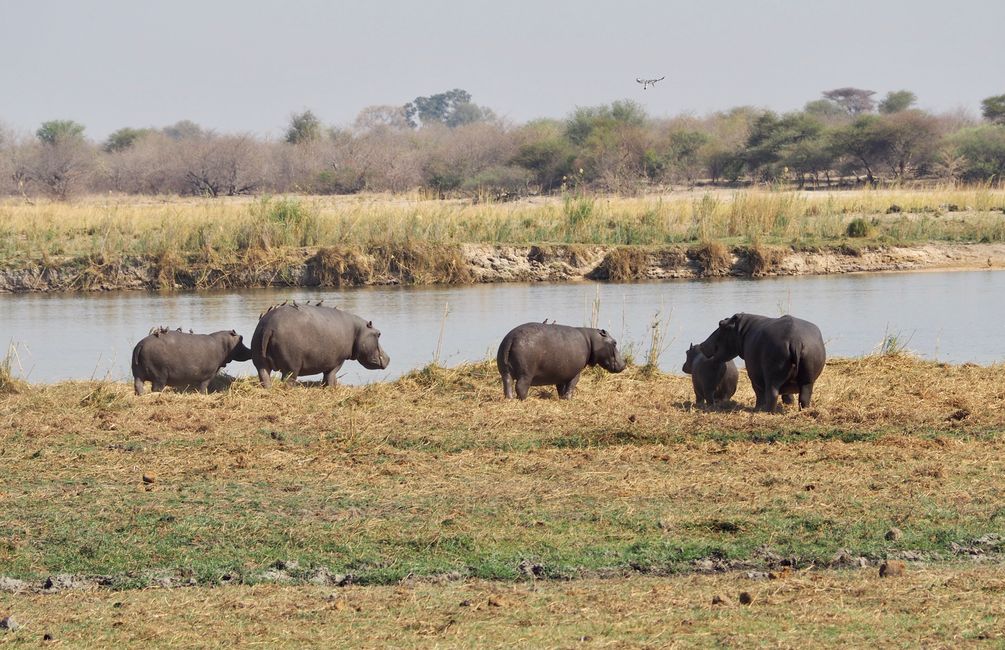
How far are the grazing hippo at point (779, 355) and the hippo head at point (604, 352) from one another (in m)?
1.24

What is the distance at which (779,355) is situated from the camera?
10102mm

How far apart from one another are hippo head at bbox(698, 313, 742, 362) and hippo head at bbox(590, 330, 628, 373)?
1.17 metres

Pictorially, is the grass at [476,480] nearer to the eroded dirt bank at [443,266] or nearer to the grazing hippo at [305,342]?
the grazing hippo at [305,342]

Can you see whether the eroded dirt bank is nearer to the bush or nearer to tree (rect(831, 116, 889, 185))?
the bush

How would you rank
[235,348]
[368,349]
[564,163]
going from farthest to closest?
[564,163] → [368,349] → [235,348]

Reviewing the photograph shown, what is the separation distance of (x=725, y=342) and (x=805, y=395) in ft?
2.51

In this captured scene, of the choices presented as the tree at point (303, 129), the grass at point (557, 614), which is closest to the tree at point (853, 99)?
the tree at point (303, 129)

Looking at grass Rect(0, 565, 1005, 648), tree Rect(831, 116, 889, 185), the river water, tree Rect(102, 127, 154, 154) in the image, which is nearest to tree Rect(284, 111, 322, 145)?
tree Rect(102, 127, 154, 154)

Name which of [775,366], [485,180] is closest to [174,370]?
[775,366]

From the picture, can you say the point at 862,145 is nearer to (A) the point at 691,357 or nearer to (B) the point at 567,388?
(A) the point at 691,357

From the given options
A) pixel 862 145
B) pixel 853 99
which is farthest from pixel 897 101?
pixel 862 145

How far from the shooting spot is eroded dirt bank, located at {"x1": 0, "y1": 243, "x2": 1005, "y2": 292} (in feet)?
82.1

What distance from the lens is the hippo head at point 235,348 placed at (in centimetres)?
1220

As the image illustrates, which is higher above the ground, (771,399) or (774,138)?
(774,138)
